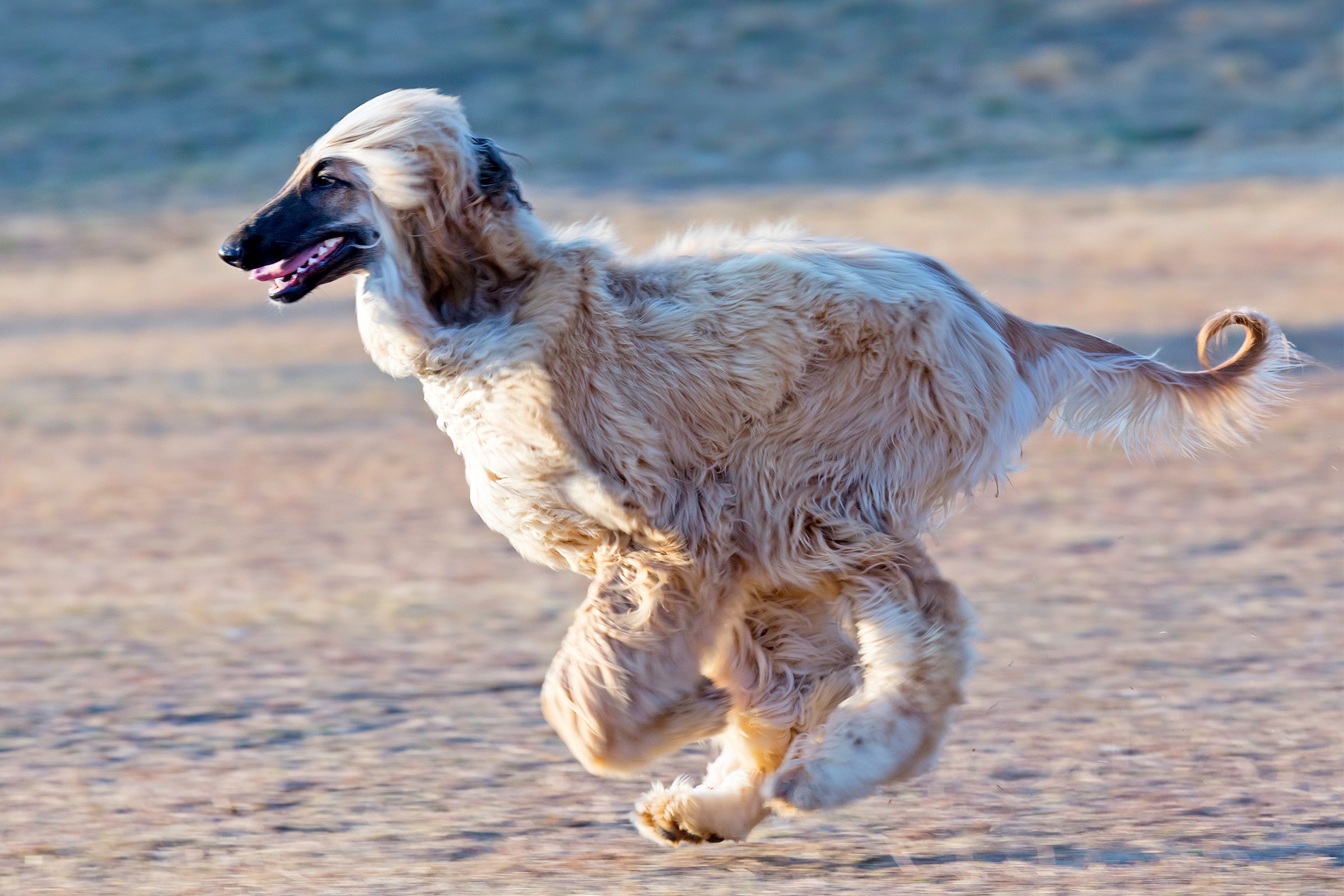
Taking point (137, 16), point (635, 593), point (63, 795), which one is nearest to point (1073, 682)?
point (635, 593)

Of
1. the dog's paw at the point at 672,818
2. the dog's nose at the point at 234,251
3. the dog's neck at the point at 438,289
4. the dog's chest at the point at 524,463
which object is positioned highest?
the dog's nose at the point at 234,251

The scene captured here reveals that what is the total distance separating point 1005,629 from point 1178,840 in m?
1.90

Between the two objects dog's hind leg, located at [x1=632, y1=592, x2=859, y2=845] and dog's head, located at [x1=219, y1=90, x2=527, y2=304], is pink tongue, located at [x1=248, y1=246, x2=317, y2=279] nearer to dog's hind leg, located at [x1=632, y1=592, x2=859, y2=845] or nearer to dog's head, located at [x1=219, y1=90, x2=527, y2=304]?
dog's head, located at [x1=219, y1=90, x2=527, y2=304]

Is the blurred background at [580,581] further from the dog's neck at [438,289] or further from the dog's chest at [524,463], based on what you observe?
the dog's chest at [524,463]

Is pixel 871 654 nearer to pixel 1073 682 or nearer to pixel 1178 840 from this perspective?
pixel 1178 840

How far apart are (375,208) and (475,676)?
7.11 ft

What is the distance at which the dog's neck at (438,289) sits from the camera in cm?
374

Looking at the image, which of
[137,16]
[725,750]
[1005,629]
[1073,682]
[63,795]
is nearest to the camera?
[725,750]

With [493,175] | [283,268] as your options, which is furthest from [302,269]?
[493,175]

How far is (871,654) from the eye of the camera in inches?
146

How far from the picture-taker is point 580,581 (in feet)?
22.2

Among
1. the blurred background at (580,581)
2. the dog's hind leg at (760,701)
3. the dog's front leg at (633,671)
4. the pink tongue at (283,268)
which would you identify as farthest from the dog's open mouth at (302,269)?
the dog's hind leg at (760,701)

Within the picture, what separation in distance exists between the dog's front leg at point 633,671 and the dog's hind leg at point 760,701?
0.52 ft

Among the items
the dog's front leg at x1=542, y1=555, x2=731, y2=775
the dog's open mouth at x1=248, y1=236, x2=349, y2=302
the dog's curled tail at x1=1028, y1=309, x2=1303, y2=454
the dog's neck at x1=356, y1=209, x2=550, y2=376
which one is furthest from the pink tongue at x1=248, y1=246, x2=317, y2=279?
the dog's curled tail at x1=1028, y1=309, x2=1303, y2=454
